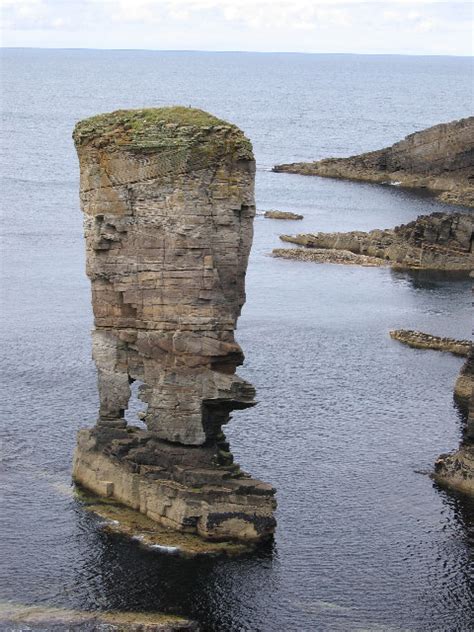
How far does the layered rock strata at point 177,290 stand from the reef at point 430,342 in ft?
129

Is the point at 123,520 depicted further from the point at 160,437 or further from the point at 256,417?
the point at 256,417

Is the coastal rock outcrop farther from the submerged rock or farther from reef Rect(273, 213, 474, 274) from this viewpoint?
the submerged rock

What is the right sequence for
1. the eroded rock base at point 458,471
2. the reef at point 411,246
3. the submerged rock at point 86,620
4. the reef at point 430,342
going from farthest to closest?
the reef at point 411,246 → the reef at point 430,342 → the eroded rock base at point 458,471 → the submerged rock at point 86,620

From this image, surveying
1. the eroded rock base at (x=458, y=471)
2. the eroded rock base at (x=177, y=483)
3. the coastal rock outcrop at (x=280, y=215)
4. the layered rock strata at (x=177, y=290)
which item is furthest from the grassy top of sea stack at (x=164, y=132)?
the coastal rock outcrop at (x=280, y=215)

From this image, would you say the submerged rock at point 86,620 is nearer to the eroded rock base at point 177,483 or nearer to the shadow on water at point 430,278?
the eroded rock base at point 177,483

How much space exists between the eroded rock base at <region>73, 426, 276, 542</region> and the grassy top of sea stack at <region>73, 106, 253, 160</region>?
15.3 metres

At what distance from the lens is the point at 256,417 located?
289 feet

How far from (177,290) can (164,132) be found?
7.92m

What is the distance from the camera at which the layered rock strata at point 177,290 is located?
68625 mm

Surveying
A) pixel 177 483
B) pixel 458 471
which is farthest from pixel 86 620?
pixel 458 471

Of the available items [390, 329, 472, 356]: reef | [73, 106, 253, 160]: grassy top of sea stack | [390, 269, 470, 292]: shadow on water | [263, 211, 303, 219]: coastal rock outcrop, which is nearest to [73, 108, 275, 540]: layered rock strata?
[73, 106, 253, 160]: grassy top of sea stack

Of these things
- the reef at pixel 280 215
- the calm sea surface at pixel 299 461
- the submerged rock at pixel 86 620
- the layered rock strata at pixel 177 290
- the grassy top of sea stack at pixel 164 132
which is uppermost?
the grassy top of sea stack at pixel 164 132

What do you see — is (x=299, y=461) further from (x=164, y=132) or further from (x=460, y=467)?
(x=164, y=132)

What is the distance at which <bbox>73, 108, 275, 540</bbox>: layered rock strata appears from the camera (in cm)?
6862
